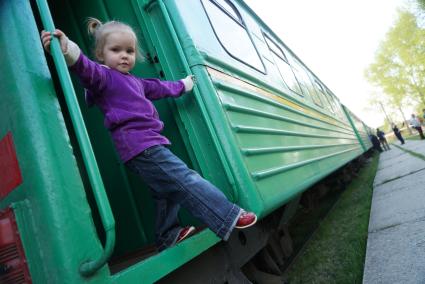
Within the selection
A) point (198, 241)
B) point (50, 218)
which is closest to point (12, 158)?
point (50, 218)

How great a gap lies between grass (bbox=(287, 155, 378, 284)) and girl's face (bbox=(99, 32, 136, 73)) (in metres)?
2.00

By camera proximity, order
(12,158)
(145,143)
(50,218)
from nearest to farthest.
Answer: (50,218)
(12,158)
(145,143)

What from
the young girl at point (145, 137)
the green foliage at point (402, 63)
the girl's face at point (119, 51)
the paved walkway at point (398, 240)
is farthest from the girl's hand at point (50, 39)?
the green foliage at point (402, 63)

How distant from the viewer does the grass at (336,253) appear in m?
2.40

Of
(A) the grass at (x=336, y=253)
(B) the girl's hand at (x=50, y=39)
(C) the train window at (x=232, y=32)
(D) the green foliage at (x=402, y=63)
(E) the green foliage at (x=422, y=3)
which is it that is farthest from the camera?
(D) the green foliage at (x=402, y=63)

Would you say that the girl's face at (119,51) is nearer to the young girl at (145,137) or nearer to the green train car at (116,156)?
the young girl at (145,137)

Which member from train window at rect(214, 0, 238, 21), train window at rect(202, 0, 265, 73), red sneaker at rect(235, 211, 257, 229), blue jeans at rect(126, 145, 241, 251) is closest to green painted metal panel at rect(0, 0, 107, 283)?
blue jeans at rect(126, 145, 241, 251)

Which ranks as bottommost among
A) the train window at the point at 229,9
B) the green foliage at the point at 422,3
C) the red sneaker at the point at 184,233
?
the red sneaker at the point at 184,233

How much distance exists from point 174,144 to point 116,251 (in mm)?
799

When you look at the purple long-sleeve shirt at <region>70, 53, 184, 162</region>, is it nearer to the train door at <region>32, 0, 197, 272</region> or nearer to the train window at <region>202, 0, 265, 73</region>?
the train door at <region>32, 0, 197, 272</region>

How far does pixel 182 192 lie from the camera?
55.2 inches

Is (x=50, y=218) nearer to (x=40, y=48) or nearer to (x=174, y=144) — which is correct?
(x=40, y=48)

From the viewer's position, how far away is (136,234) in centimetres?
198

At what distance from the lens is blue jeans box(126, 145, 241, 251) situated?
1.35 m
